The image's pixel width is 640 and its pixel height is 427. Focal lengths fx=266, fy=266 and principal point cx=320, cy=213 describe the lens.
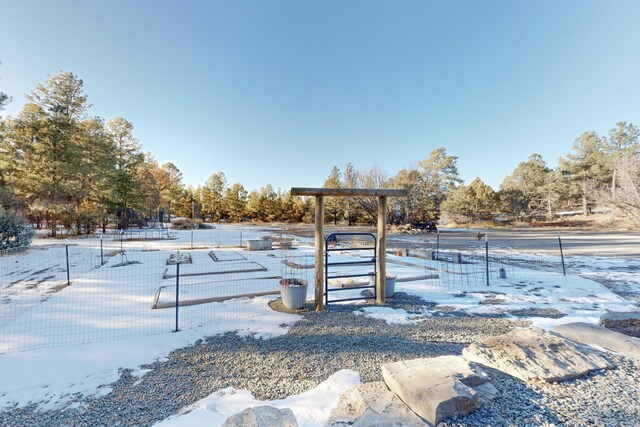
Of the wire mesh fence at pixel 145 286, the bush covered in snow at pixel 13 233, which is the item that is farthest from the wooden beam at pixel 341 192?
the bush covered in snow at pixel 13 233

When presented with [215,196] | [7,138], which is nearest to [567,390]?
[7,138]

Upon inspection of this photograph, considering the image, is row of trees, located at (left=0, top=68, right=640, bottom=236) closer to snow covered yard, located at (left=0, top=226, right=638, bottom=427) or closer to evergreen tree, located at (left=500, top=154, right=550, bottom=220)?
evergreen tree, located at (left=500, top=154, right=550, bottom=220)

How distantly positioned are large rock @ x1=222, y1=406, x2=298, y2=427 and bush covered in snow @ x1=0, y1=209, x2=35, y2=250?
1321 centimetres

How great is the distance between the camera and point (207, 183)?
41125mm

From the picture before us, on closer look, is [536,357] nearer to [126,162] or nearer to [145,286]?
[145,286]

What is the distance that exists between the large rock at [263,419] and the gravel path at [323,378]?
533 mm

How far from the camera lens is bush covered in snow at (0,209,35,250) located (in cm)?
998

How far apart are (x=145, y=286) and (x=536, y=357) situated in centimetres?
674

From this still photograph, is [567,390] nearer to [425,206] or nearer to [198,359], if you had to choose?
[198,359]

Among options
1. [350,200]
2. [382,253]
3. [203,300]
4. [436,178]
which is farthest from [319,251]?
[436,178]

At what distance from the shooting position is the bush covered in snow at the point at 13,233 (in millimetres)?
9984

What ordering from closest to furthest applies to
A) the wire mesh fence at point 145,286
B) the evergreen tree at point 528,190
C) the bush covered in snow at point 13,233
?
the wire mesh fence at point 145,286, the bush covered in snow at point 13,233, the evergreen tree at point 528,190

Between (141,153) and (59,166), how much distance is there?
8322 mm

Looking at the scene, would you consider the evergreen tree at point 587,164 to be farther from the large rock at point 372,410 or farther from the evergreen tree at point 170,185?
the evergreen tree at point 170,185
